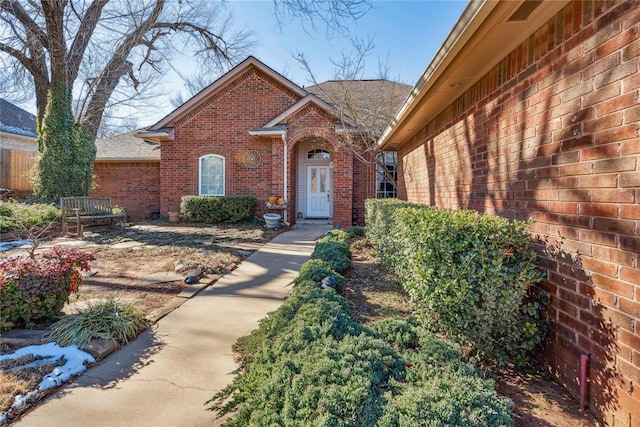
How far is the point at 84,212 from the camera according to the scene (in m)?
10.9

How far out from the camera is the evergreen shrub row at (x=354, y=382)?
1.63m

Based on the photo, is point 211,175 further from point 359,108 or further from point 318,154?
point 359,108

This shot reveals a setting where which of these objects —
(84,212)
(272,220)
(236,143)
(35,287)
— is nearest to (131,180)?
(84,212)

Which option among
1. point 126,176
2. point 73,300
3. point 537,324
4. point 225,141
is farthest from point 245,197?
point 537,324

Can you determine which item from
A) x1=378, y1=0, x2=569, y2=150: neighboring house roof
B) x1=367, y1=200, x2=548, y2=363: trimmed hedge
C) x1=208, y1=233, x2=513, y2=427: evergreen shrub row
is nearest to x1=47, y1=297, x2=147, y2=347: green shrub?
x1=208, y1=233, x2=513, y2=427: evergreen shrub row

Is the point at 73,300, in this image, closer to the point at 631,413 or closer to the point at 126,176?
the point at 631,413

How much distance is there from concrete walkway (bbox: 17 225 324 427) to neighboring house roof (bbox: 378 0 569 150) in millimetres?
3346

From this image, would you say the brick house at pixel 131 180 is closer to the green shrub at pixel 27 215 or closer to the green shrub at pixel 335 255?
the green shrub at pixel 27 215

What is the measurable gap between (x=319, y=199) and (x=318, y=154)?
76.8 inches

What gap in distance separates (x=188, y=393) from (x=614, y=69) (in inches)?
139

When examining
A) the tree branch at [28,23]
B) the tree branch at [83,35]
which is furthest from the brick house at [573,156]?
the tree branch at [83,35]

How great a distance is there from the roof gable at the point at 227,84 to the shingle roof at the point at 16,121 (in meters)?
10.5

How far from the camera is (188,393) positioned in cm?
260

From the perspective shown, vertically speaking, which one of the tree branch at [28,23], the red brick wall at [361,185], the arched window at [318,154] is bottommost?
the red brick wall at [361,185]
